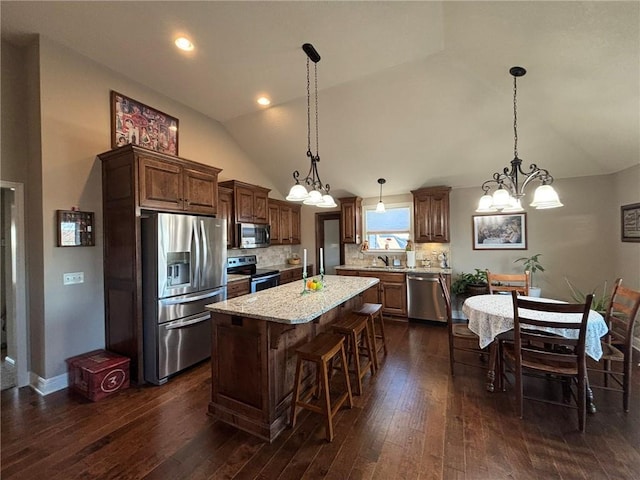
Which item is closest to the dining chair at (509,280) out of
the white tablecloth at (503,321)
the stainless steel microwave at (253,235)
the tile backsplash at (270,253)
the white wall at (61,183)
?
the white tablecloth at (503,321)

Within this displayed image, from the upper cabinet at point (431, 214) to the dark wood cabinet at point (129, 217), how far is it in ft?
12.9

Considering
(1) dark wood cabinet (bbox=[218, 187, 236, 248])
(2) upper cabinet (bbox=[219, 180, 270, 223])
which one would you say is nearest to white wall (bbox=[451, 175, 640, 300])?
(2) upper cabinet (bbox=[219, 180, 270, 223])

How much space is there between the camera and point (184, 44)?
9.31ft

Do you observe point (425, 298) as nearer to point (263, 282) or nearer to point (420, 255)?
point (420, 255)

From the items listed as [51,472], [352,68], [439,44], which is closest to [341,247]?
[352,68]

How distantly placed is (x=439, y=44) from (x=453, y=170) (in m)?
2.29

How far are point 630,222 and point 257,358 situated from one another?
516 cm

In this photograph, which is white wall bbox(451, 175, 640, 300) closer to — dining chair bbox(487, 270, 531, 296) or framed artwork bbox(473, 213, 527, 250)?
framed artwork bbox(473, 213, 527, 250)

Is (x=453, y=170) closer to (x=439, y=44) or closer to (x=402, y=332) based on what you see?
(x=439, y=44)

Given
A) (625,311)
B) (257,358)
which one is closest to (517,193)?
(625,311)

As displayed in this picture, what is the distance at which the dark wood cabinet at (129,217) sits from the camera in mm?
2840

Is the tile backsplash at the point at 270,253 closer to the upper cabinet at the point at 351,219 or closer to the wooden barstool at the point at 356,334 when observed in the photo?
the upper cabinet at the point at 351,219

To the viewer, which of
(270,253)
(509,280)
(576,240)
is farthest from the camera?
(270,253)

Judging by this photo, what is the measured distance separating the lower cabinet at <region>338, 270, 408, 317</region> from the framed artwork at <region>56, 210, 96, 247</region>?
13.2 ft
